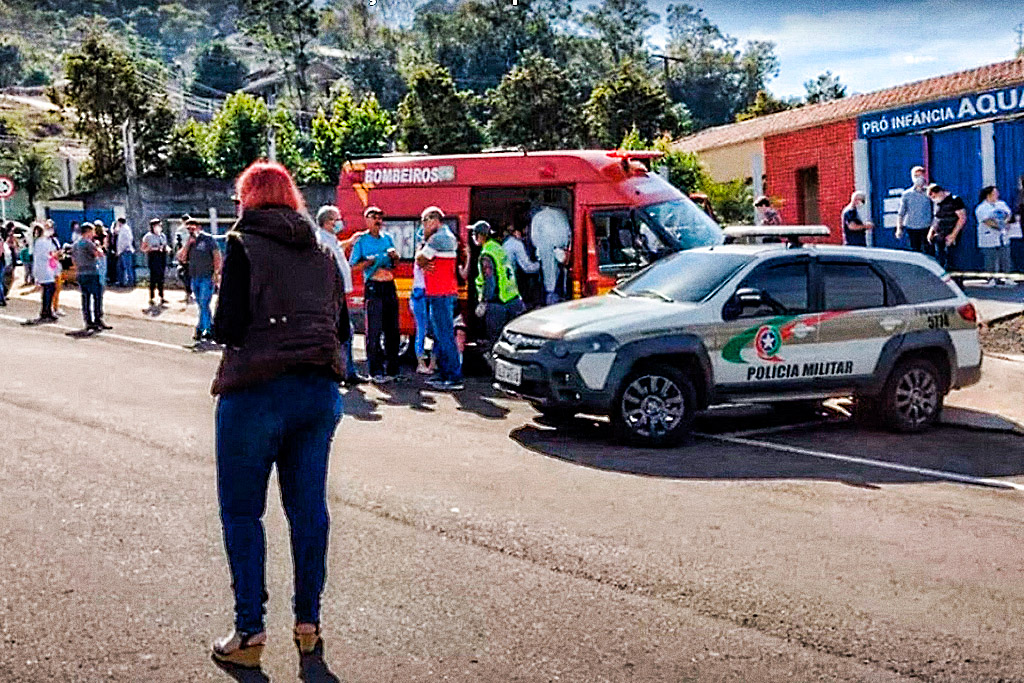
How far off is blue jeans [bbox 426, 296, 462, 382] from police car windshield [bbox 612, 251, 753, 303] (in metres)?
2.19

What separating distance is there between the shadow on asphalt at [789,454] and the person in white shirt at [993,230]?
867cm

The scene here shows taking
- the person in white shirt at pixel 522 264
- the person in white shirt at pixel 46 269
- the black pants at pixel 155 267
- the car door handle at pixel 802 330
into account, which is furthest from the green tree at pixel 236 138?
the car door handle at pixel 802 330

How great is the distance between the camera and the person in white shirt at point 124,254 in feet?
90.4

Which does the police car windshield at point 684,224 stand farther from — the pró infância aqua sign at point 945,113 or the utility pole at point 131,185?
the utility pole at point 131,185

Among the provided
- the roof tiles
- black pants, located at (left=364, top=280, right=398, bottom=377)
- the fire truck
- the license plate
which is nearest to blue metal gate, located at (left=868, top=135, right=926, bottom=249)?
the roof tiles

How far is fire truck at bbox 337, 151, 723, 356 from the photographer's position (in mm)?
14391

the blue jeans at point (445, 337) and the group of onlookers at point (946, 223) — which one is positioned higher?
the group of onlookers at point (946, 223)

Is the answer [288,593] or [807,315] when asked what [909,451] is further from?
[288,593]

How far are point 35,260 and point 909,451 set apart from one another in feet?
49.7

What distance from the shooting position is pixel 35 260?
69.8 ft

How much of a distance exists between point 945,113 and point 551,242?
32.1ft

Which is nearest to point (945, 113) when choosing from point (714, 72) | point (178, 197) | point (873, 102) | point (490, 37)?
point (873, 102)

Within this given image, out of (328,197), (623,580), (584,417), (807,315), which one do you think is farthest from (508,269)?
(328,197)

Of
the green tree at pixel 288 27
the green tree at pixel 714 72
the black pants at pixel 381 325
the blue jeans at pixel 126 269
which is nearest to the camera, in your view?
the black pants at pixel 381 325
